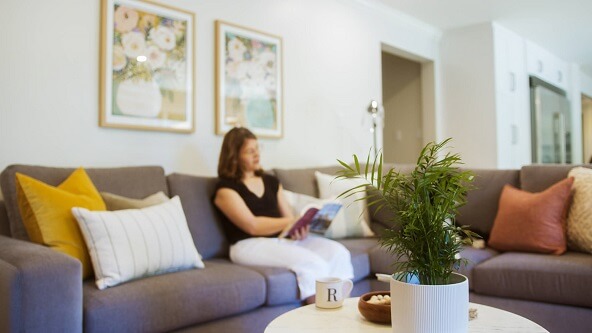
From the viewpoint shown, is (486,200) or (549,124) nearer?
(486,200)

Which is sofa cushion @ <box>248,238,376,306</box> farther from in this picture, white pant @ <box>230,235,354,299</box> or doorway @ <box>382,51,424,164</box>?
doorway @ <box>382,51,424,164</box>

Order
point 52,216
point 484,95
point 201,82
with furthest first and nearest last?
point 484,95 → point 201,82 → point 52,216

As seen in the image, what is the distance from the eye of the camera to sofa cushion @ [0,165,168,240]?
199 cm

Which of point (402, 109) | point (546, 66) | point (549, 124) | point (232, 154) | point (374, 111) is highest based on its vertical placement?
point (546, 66)

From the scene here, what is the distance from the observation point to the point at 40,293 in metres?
1.41

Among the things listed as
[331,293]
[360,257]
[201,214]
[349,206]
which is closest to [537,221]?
[360,257]

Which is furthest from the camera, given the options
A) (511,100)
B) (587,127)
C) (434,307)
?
(587,127)

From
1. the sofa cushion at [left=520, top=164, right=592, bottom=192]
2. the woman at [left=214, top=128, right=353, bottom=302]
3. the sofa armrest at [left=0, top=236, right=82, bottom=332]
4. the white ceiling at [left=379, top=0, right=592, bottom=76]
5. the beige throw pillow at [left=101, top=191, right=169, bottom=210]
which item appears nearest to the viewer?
the sofa armrest at [left=0, top=236, right=82, bottom=332]

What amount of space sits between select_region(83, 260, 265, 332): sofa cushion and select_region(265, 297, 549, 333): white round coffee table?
0.52m

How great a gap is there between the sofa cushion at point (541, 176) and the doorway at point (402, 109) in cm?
277

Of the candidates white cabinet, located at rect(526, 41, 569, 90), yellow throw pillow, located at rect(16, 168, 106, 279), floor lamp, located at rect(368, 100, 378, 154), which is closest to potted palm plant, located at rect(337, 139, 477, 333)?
yellow throw pillow, located at rect(16, 168, 106, 279)

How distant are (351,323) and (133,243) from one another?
0.96 m

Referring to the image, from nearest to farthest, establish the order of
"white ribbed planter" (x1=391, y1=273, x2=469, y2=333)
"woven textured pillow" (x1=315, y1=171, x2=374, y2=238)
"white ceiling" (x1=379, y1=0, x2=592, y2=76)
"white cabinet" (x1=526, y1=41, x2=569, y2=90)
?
"white ribbed planter" (x1=391, y1=273, x2=469, y2=333), "woven textured pillow" (x1=315, y1=171, x2=374, y2=238), "white ceiling" (x1=379, y1=0, x2=592, y2=76), "white cabinet" (x1=526, y1=41, x2=569, y2=90)

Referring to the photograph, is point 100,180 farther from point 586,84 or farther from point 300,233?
point 586,84
